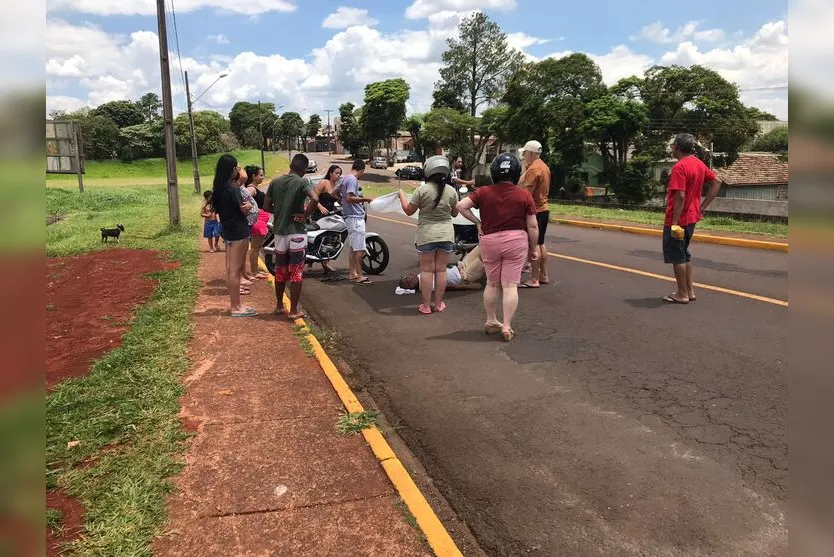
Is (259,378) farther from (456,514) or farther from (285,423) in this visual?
(456,514)

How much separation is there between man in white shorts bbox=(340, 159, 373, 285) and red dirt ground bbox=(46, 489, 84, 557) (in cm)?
586

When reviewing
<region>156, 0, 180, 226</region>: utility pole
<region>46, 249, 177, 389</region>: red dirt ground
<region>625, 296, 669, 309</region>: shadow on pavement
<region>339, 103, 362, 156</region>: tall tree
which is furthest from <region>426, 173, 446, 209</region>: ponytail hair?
<region>339, 103, 362, 156</region>: tall tree

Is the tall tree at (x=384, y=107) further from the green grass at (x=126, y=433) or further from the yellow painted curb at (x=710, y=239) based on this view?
the green grass at (x=126, y=433)

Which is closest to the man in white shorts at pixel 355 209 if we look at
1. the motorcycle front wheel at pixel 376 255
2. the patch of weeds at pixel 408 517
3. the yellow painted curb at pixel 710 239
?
the motorcycle front wheel at pixel 376 255

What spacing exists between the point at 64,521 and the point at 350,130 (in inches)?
3381

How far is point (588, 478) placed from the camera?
3.43 meters

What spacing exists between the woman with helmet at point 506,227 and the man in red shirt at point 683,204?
6.46 ft

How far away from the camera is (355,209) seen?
870 cm

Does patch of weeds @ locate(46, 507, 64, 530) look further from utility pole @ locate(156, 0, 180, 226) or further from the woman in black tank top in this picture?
utility pole @ locate(156, 0, 180, 226)

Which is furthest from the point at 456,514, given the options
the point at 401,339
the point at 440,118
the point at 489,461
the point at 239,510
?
the point at 440,118

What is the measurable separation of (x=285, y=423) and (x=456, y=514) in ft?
5.07
